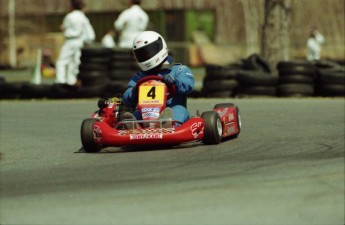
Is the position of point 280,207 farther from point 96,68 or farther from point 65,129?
point 96,68

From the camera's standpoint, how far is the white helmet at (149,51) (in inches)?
375

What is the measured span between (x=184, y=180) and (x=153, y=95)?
2410mm

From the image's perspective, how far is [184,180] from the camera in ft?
23.0

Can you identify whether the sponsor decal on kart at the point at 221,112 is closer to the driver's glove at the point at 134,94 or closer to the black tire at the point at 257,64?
the driver's glove at the point at 134,94

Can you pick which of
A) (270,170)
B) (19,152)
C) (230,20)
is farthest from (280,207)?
(230,20)

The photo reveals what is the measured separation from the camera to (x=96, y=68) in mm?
16969

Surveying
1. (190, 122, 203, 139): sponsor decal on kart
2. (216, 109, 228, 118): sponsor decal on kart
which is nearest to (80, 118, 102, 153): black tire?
(190, 122, 203, 139): sponsor decal on kart

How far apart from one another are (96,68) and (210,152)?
8.42 m

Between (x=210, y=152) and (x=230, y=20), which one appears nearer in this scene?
(x=210, y=152)

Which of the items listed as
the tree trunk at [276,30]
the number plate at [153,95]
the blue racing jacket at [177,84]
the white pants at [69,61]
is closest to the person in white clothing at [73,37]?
the white pants at [69,61]

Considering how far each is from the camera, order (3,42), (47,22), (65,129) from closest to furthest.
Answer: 1. (65,129)
2. (47,22)
3. (3,42)

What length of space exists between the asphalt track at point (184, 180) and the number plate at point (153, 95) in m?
0.49

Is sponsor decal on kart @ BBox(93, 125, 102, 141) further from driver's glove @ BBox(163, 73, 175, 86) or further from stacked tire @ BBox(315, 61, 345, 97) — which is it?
stacked tire @ BBox(315, 61, 345, 97)

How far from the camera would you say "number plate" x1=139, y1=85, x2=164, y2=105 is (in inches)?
367
